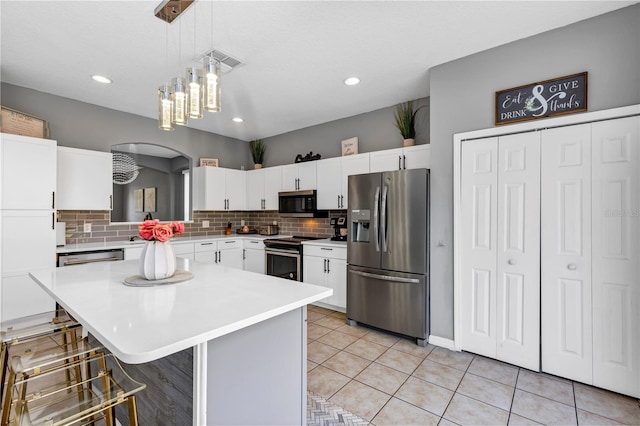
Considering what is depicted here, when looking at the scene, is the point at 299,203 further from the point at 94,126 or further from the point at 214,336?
the point at 214,336

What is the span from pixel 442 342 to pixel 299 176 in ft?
9.66

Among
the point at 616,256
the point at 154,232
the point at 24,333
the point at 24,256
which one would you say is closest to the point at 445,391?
the point at 616,256

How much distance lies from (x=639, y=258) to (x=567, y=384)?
3.43 feet

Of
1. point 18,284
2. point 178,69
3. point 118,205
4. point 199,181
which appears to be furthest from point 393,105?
point 18,284

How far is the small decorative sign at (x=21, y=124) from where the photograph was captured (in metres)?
2.91

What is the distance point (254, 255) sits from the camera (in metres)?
4.93

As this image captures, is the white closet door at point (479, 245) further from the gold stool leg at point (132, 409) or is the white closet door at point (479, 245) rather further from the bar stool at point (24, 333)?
the bar stool at point (24, 333)

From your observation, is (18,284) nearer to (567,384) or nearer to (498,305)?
(498,305)

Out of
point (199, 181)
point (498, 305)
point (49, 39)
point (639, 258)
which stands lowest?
point (498, 305)

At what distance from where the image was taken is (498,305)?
8.61 feet

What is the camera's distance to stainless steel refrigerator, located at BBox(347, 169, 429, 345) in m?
2.98

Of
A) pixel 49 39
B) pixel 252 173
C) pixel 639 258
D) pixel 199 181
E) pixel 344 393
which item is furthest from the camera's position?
pixel 252 173

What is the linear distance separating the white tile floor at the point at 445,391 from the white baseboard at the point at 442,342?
47mm

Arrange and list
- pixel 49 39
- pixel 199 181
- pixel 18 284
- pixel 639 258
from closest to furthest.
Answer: pixel 639 258 → pixel 49 39 → pixel 18 284 → pixel 199 181
